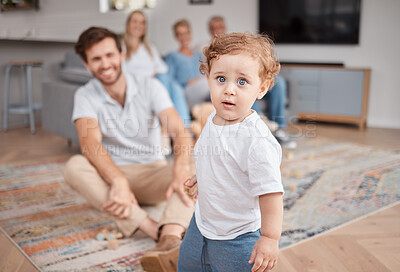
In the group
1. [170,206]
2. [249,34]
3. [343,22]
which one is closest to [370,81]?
[343,22]

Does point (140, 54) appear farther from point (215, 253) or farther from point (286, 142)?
point (215, 253)

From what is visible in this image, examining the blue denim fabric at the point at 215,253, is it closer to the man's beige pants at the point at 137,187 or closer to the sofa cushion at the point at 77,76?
the man's beige pants at the point at 137,187

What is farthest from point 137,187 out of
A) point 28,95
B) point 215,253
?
point 28,95

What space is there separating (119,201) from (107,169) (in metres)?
0.15

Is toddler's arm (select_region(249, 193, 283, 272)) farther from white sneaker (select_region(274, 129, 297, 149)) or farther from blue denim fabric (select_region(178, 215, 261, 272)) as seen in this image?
white sneaker (select_region(274, 129, 297, 149))

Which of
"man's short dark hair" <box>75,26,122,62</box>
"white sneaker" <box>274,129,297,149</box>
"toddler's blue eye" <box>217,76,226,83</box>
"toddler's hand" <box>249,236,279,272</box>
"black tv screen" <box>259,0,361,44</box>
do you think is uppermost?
"black tv screen" <box>259,0,361,44</box>

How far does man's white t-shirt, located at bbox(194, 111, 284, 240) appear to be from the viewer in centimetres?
74

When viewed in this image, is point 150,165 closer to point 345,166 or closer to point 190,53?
point 345,166

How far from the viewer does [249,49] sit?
756 mm

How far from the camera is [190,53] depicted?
11.2 feet

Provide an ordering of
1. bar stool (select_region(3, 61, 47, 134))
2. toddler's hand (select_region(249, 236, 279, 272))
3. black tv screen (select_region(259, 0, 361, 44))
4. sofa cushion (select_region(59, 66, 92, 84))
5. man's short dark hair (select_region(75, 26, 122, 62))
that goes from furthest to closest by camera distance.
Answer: black tv screen (select_region(259, 0, 361, 44)), bar stool (select_region(3, 61, 47, 134)), sofa cushion (select_region(59, 66, 92, 84)), man's short dark hair (select_region(75, 26, 122, 62)), toddler's hand (select_region(249, 236, 279, 272))

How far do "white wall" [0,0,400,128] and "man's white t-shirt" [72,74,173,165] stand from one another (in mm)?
2790

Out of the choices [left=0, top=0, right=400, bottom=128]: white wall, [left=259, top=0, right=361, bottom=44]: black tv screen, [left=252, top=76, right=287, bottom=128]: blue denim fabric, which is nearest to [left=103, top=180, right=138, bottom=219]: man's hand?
[left=252, top=76, right=287, bottom=128]: blue denim fabric

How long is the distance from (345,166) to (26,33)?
13.8 feet
